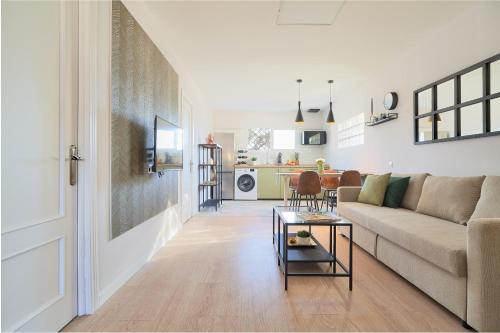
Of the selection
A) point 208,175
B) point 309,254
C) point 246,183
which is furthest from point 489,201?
point 246,183

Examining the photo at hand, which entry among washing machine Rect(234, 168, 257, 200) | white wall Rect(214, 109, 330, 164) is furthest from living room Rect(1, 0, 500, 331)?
white wall Rect(214, 109, 330, 164)

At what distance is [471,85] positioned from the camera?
2680 millimetres

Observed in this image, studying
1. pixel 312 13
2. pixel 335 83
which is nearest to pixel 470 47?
pixel 312 13

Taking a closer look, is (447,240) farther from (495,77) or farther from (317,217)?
(495,77)

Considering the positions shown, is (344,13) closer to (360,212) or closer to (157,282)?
(360,212)

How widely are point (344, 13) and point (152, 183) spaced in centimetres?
265

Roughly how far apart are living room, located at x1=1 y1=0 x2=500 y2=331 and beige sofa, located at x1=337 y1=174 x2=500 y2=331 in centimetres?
1

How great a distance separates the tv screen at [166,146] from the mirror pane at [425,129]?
3.09m

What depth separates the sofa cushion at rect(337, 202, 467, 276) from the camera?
1614 millimetres

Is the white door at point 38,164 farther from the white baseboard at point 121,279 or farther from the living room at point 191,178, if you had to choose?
the white baseboard at point 121,279

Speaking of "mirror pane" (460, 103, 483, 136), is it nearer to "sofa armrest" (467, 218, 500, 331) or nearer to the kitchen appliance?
"sofa armrest" (467, 218, 500, 331)

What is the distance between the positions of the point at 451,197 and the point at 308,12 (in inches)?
88.2

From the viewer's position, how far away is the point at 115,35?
2035 mm

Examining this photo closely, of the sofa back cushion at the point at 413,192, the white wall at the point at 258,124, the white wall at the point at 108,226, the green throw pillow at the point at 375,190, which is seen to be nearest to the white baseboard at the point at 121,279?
the white wall at the point at 108,226
